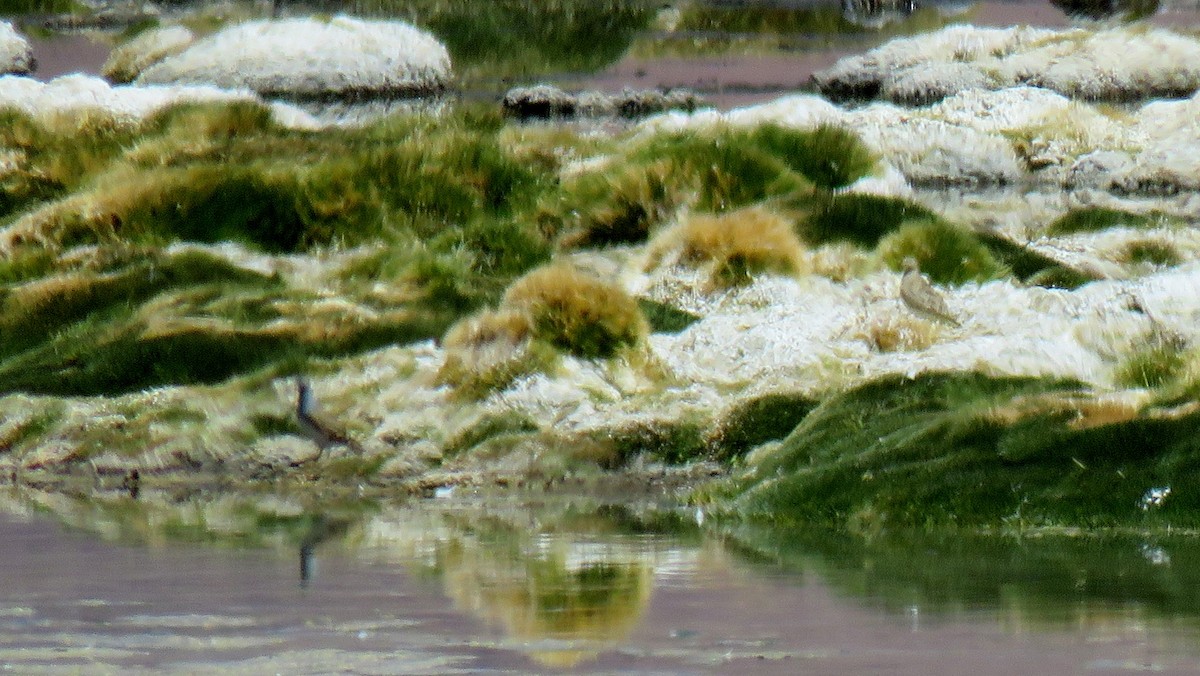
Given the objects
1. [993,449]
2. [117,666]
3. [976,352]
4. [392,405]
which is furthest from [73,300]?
[117,666]

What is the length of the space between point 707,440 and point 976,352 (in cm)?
155

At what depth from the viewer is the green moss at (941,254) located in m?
15.2

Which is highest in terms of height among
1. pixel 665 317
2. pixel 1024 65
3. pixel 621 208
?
pixel 621 208

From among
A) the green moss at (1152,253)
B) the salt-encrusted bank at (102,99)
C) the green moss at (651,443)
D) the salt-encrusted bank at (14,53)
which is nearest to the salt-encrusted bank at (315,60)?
the salt-encrusted bank at (14,53)

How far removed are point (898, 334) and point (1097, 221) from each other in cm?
684

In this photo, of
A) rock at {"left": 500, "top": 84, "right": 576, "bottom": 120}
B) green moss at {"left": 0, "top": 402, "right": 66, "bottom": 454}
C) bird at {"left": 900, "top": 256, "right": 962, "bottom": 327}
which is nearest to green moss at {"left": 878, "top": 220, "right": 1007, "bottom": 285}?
bird at {"left": 900, "top": 256, "right": 962, "bottom": 327}

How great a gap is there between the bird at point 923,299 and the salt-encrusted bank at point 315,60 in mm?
19674

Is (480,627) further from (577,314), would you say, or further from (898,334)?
(898,334)

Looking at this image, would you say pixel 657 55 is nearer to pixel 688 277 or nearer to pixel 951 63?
pixel 951 63

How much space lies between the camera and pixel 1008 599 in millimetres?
7773

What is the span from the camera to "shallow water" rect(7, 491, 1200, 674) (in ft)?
22.3

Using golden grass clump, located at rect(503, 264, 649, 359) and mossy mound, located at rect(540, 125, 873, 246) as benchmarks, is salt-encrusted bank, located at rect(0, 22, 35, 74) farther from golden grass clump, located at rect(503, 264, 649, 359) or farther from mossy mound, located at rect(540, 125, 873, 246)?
golden grass clump, located at rect(503, 264, 649, 359)

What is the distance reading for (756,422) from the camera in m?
12.8

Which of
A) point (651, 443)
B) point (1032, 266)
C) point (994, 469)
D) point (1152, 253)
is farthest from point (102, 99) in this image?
point (994, 469)
